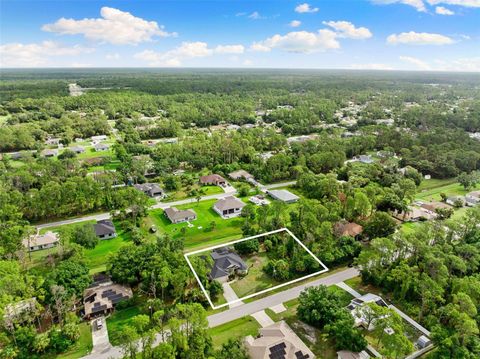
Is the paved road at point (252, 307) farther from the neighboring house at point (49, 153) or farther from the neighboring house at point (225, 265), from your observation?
the neighboring house at point (49, 153)

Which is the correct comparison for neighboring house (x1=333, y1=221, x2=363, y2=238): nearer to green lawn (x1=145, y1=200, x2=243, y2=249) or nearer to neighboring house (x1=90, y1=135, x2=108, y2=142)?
green lawn (x1=145, y1=200, x2=243, y2=249)

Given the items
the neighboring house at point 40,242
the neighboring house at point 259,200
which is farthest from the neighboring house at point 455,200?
the neighboring house at point 40,242

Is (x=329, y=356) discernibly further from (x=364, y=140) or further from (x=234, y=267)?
(x=364, y=140)

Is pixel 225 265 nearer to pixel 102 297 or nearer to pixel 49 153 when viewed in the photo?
pixel 102 297

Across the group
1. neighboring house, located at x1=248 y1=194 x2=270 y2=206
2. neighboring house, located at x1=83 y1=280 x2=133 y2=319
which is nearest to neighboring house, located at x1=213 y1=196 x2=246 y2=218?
neighboring house, located at x1=248 y1=194 x2=270 y2=206

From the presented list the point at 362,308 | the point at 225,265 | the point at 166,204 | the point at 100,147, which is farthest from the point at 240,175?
the point at 100,147

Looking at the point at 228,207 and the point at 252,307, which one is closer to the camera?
the point at 252,307

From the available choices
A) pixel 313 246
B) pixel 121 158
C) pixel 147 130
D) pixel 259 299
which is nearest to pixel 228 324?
pixel 259 299
